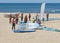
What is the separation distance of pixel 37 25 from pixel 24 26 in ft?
5.42

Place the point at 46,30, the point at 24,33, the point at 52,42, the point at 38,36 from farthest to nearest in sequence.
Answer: the point at 46,30 < the point at 24,33 < the point at 38,36 < the point at 52,42

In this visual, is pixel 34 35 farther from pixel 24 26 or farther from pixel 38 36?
pixel 24 26

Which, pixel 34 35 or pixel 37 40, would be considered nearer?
pixel 37 40

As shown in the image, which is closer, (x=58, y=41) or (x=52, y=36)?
(x=58, y=41)

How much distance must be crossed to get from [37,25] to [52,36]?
478 centimetres

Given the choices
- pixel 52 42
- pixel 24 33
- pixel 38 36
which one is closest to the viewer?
pixel 52 42

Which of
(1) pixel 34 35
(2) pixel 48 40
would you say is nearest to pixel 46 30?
(1) pixel 34 35

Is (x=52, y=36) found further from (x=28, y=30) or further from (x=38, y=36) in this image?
(x=28, y=30)

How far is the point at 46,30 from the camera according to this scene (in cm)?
2341

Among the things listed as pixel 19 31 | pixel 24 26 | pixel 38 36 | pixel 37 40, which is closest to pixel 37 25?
pixel 24 26

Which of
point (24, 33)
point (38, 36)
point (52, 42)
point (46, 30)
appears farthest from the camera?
point (46, 30)

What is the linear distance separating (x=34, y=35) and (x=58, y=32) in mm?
2826

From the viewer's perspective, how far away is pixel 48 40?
18453 mm

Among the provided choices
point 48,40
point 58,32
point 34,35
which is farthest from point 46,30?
point 48,40
